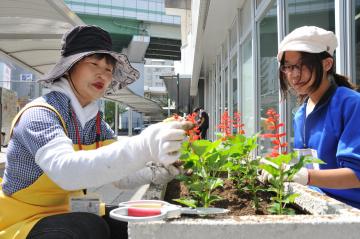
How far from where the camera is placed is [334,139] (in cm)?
164

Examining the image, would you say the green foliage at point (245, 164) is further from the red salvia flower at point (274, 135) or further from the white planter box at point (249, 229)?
the white planter box at point (249, 229)

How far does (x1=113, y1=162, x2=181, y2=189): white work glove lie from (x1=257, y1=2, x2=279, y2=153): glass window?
3.27 m

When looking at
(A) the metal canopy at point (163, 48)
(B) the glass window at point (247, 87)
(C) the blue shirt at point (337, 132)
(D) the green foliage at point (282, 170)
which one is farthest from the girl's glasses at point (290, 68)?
(A) the metal canopy at point (163, 48)

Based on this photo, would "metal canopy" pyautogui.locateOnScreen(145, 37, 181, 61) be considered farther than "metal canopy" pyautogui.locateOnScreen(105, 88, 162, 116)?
Yes

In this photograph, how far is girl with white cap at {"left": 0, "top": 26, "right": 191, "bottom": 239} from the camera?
42.9 inches

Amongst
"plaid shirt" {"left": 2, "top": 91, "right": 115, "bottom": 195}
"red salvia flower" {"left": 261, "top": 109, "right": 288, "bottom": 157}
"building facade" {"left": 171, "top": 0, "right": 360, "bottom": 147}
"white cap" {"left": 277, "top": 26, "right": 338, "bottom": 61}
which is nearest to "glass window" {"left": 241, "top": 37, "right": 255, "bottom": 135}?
"building facade" {"left": 171, "top": 0, "right": 360, "bottom": 147}

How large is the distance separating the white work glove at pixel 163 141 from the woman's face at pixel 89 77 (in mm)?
620

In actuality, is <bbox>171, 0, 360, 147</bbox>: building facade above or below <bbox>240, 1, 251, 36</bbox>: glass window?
below

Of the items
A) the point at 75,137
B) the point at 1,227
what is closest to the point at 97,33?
the point at 75,137

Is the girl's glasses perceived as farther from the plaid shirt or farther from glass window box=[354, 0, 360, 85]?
→ glass window box=[354, 0, 360, 85]

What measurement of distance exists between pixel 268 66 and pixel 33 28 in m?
3.91

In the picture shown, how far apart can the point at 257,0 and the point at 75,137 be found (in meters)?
5.39

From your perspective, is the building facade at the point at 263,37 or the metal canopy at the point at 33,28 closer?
the building facade at the point at 263,37

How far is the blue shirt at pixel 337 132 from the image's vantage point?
4.89ft
